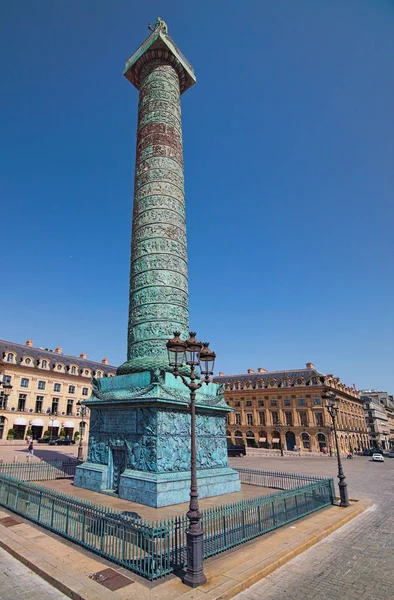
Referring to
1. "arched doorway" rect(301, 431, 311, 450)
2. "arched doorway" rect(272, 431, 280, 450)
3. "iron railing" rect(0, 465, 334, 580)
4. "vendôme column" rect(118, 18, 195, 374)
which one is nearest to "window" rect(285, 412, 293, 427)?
"arched doorway" rect(301, 431, 311, 450)

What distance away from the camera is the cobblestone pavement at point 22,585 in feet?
17.4

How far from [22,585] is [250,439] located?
2179 inches

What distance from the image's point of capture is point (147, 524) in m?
6.17

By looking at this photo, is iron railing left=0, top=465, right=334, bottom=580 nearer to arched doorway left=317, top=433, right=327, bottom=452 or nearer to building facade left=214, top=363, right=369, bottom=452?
building facade left=214, top=363, right=369, bottom=452

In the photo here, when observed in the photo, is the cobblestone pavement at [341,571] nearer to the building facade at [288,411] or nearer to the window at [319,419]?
the building facade at [288,411]

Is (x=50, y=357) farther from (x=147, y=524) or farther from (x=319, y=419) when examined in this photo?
(x=147, y=524)

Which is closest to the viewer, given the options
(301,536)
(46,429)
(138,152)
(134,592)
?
(134,592)

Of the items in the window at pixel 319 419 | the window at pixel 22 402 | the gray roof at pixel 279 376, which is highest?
the gray roof at pixel 279 376

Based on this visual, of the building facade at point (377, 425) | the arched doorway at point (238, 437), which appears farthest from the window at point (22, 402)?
the building facade at point (377, 425)

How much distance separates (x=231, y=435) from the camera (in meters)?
59.6

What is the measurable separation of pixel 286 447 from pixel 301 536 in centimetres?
4991

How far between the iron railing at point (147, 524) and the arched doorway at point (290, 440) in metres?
47.1

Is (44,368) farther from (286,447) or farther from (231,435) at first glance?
(286,447)

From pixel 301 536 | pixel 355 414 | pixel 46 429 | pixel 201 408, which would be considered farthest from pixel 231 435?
pixel 301 536
